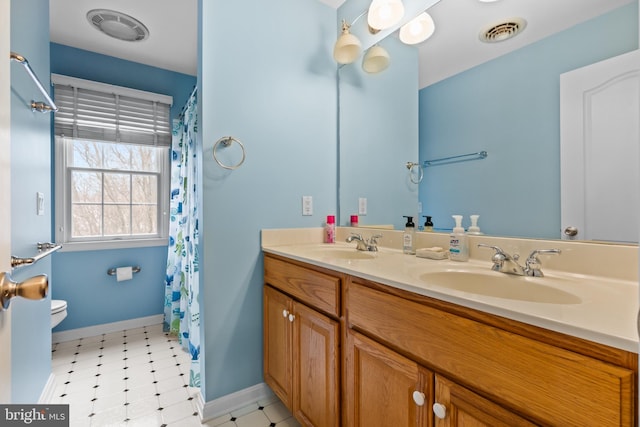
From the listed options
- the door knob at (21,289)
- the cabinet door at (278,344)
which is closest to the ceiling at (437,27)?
the cabinet door at (278,344)

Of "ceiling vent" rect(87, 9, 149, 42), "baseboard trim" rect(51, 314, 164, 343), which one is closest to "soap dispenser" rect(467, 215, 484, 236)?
"ceiling vent" rect(87, 9, 149, 42)

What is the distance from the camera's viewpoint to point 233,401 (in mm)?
1621

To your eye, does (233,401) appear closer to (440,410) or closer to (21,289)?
(440,410)

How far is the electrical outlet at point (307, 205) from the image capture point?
73.3 inches

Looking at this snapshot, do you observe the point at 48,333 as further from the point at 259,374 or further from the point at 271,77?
the point at 271,77

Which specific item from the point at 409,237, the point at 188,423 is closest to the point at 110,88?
the point at 188,423

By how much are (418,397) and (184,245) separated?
7.04 ft

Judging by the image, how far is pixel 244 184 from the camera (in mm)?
1670

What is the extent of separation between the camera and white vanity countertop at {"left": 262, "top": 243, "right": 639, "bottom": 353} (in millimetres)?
520

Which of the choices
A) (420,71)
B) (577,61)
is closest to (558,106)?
(577,61)

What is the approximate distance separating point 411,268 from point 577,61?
87 cm

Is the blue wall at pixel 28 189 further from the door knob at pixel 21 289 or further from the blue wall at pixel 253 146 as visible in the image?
the door knob at pixel 21 289

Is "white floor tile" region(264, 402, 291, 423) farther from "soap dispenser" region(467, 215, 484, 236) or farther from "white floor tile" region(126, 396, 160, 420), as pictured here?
"soap dispenser" region(467, 215, 484, 236)

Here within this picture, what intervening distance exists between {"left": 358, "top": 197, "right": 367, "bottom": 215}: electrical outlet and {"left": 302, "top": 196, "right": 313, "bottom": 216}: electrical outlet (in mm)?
312
